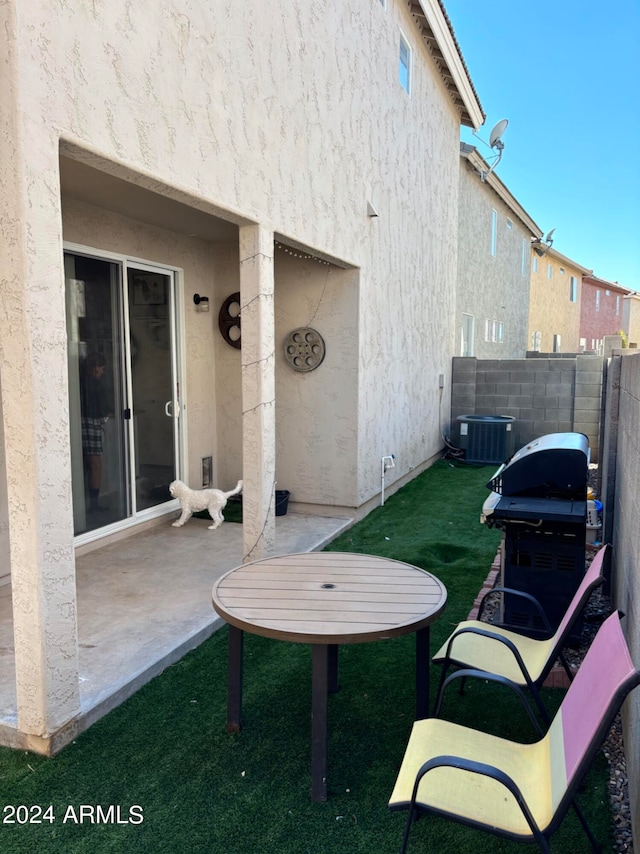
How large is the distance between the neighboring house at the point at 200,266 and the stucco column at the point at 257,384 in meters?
0.02

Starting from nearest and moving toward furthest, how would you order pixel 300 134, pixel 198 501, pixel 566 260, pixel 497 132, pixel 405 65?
1. pixel 300 134
2. pixel 198 501
3. pixel 405 65
4. pixel 497 132
5. pixel 566 260

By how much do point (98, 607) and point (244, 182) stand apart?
3.14 meters

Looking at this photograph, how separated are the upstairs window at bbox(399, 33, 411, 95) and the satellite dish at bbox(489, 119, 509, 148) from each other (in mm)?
5139

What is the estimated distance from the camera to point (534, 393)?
36.9 feet

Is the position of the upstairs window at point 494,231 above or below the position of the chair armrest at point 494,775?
above

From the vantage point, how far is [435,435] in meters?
10.8

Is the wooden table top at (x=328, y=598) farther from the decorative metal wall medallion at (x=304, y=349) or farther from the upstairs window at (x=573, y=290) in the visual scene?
the upstairs window at (x=573, y=290)

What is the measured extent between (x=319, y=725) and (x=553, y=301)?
94.1 feet

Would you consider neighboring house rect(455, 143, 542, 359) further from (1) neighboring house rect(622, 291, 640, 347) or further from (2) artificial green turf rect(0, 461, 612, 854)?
(1) neighboring house rect(622, 291, 640, 347)

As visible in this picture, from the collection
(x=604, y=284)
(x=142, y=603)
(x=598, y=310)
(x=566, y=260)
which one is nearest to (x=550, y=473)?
(x=142, y=603)

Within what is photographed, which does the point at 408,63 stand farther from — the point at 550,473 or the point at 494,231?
the point at 494,231

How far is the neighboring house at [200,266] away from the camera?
275 centimetres

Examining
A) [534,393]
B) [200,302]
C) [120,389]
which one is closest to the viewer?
[120,389]

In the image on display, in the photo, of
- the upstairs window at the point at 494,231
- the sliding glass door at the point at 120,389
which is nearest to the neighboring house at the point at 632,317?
the upstairs window at the point at 494,231
